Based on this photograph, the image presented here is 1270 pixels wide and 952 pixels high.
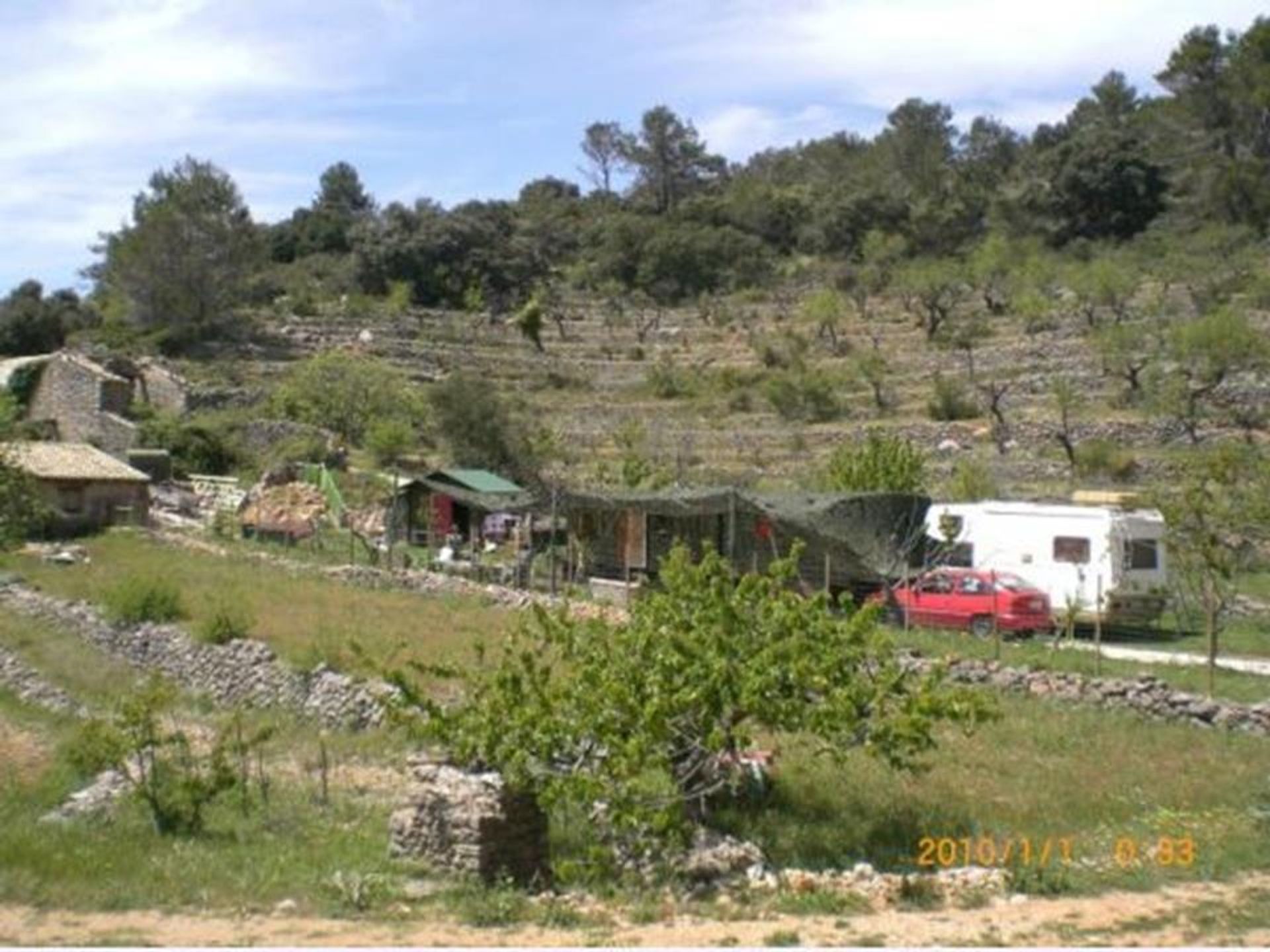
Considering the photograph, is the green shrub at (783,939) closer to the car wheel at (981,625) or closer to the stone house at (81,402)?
the car wheel at (981,625)

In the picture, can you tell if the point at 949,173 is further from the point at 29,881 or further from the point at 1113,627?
the point at 29,881

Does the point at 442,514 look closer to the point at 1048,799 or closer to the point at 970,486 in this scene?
the point at 970,486

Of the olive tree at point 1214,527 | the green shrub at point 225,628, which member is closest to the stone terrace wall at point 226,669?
the green shrub at point 225,628

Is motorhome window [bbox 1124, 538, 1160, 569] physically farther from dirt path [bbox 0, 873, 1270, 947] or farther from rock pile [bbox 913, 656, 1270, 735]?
dirt path [bbox 0, 873, 1270, 947]

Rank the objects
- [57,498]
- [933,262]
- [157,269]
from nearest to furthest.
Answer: [57,498], [157,269], [933,262]

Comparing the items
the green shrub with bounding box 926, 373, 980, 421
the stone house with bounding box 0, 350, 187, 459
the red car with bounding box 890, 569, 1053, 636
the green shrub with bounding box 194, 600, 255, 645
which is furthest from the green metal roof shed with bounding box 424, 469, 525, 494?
the green shrub with bounding box 926, 373, 980, 421

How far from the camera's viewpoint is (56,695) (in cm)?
2498

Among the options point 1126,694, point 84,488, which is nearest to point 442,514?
point 84,488

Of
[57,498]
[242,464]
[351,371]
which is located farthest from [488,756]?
[351,371]

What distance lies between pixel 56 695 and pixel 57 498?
1455 centimetres

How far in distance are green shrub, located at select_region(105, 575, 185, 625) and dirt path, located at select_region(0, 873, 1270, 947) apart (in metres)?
15.9

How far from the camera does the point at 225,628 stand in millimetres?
24938

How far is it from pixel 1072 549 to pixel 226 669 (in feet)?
48.2

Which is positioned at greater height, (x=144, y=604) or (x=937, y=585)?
(x=937, y=585)
